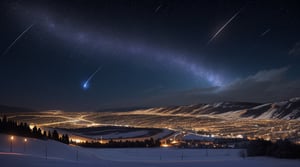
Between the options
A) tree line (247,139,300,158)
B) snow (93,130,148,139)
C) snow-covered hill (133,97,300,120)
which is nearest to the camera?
tree line (247,139,300,158)

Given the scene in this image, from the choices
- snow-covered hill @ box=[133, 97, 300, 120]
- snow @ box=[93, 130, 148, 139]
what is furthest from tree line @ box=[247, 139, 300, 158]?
snow-covered hill @ box=[133, 97, 300, 120]

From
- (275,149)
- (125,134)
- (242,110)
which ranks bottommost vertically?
(275,149)

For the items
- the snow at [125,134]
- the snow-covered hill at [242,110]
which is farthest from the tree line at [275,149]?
the snow-covered hill at [242,110]

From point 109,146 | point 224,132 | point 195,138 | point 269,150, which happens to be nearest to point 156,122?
point 224,132

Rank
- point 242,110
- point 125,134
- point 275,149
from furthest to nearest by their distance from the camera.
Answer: point 242,110 → point 125,134 → point 275,149

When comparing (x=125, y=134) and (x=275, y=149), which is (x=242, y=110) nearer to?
(x=125, y=134)

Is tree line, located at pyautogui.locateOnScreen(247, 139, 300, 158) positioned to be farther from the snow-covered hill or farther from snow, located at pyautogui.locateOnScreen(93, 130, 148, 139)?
the snow-covered hill

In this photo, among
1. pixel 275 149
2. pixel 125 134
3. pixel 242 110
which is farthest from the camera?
pixel 242 110

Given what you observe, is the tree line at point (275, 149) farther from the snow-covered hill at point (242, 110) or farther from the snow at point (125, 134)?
the snow-covered hill at point (242, 110)

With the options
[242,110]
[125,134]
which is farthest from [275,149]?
[242,110]
